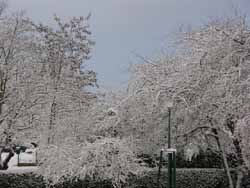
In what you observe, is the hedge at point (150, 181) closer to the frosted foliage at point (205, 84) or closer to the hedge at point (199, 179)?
the hedge at point (199, 179)

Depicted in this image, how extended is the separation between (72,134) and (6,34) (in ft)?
10.4

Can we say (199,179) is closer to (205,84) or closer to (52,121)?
(52,121)

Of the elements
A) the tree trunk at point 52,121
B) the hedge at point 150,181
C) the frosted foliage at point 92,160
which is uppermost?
the tree trunk at point 52,121

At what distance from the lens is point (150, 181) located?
522 inches

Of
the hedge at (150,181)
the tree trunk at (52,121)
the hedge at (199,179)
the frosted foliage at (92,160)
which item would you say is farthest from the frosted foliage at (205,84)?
the hedge at (199,179)

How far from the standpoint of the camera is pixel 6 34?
1237 cm

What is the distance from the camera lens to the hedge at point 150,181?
41.1ft

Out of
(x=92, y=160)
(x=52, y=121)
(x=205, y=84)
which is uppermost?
(x=205, y=84)

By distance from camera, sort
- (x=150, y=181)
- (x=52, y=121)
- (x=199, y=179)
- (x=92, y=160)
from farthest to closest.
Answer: (x=199, y=179) → (x=150, y=181) → (x=52, y=121) → (x=92, y=160)

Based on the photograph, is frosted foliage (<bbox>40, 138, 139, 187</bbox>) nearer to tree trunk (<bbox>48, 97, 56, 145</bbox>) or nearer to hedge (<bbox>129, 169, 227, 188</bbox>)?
tree trunk (<bbox>48, 97, 56, 145</bbox>)

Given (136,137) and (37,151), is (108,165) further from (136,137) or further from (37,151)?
(37,151)

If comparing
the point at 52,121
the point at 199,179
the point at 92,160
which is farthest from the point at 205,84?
the point at 199,179

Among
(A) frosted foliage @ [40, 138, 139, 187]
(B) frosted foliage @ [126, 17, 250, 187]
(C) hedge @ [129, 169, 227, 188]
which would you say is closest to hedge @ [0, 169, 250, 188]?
(C) hedge @ [129, 169, 227, 188]

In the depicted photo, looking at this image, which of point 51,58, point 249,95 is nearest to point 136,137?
point 249,95
